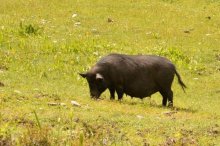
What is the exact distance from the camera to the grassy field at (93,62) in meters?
11.1

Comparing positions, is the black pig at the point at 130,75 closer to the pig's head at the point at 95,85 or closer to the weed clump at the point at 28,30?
the pig's head at the point at 95,85

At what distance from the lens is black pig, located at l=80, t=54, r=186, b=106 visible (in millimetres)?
16781

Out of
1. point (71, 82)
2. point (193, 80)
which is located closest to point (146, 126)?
point (71, 82)

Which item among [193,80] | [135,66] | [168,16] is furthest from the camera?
[168,16]

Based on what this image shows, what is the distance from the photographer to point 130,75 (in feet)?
55.9

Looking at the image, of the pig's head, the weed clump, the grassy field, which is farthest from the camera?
the weed clump

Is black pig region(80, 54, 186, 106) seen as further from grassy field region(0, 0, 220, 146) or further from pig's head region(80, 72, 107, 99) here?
grassy field region(0, 0, 220, 146)

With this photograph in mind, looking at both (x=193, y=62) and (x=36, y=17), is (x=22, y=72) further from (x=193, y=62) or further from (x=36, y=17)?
Answer: (x=36, y=17)

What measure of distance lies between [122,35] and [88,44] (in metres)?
3.64

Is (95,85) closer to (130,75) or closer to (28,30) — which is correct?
(130,75)

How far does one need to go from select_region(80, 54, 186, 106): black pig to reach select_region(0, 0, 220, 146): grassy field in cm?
50

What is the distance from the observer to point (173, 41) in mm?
27891

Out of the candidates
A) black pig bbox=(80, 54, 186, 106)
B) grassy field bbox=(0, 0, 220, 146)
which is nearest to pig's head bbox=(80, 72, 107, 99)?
black pig bbox=(80, 54, 186, 106)

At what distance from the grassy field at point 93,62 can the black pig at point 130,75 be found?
0.50m
